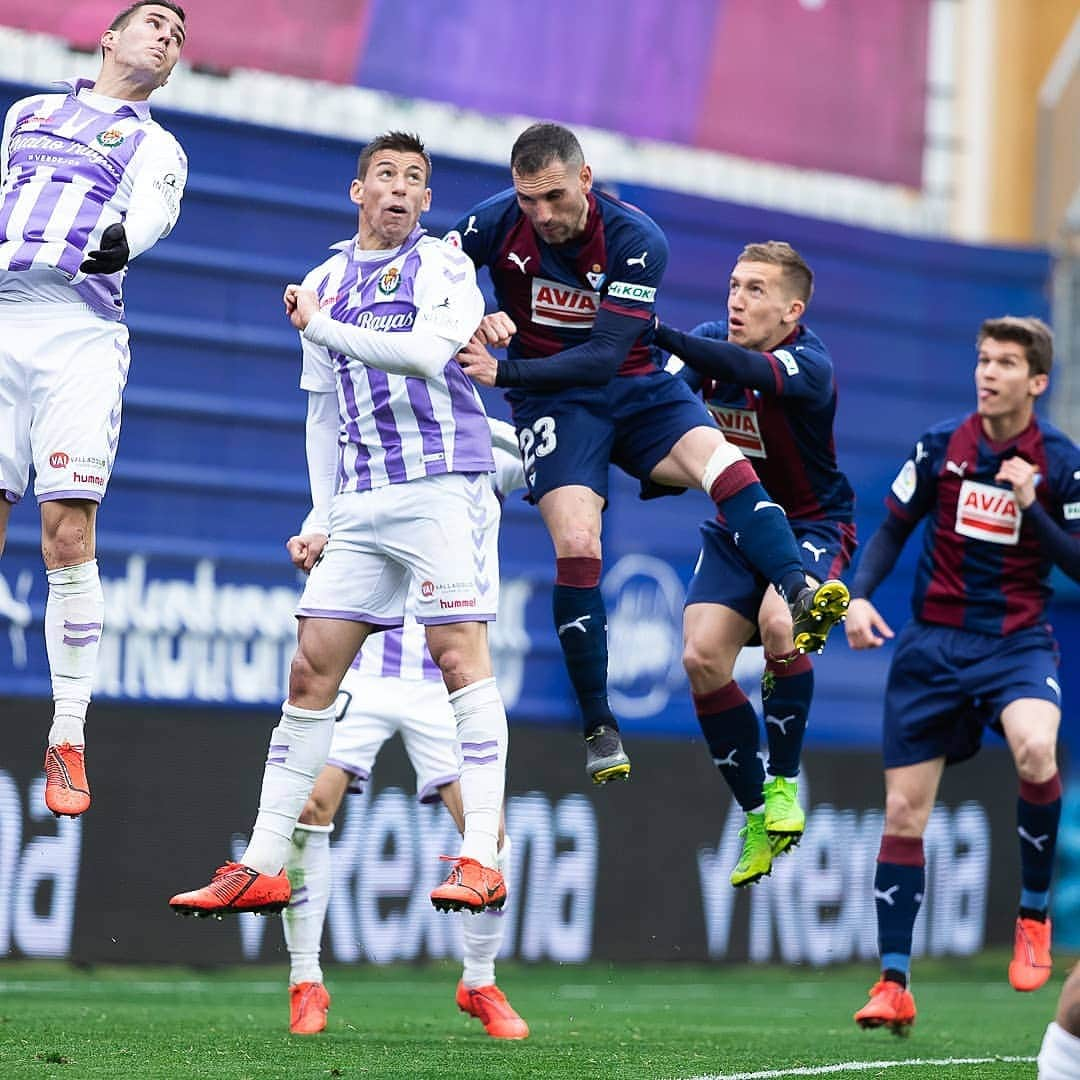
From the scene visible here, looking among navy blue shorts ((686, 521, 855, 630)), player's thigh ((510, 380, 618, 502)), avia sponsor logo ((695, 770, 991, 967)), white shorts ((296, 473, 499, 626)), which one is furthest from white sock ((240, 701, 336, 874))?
avia sponsor logo ((695, 770, 991, 967))

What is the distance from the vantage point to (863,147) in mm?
16109

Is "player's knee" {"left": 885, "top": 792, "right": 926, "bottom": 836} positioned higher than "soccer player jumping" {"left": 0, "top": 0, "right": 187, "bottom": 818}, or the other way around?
"soccer player jumping" {"left": 0, "top": 0, "right": 187, "bottom": 818}

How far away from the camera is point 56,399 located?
7.18 m

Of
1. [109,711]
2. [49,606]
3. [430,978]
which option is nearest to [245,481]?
[109,711]

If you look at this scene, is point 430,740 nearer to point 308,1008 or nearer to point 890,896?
point 308,1008

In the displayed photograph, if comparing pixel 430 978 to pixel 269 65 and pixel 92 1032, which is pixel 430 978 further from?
pixel 269 65

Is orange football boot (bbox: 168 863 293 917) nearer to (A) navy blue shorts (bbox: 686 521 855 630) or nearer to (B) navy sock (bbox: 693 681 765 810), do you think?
(B) navy sock (bbox: 693 681 765 810)

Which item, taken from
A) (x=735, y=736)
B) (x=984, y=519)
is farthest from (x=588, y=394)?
(x=984, y=519)

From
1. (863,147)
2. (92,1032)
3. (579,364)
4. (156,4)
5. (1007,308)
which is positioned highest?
(863,147)

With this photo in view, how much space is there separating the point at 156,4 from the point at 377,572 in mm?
2119

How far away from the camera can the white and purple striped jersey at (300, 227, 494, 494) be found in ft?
22.7

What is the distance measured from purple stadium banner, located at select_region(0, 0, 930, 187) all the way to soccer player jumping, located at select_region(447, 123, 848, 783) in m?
5.57

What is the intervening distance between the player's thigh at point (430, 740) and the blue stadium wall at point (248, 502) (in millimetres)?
3031

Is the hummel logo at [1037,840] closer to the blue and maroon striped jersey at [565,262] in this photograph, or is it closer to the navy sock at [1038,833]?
the navy sock at [1038,833]
